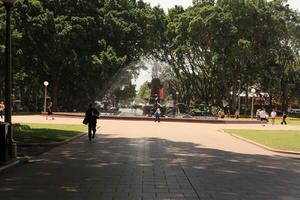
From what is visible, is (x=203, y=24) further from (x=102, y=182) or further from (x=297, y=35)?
(x=102, y=182)

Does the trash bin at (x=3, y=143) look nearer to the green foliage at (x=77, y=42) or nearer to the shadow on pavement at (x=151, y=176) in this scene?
the shadow on pavement at (x=151, y=176)

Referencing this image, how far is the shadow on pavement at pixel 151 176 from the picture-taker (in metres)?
5.54

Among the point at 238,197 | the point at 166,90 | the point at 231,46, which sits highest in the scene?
the point at 231,46

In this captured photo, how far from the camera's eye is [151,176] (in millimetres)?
6852

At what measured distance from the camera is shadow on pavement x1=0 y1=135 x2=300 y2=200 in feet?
18.2

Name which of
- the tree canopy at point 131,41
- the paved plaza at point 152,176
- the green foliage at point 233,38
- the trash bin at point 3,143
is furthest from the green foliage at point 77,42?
the trash bin at point 3,143

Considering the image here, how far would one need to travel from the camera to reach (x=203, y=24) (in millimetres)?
38406

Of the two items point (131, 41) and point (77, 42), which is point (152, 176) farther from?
point (131, 41)

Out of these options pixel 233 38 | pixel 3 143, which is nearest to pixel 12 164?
pixel 3 143

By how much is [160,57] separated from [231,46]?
1362 centimetres

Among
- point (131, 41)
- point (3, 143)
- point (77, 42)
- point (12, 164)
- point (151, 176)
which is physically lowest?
point (151, 176)

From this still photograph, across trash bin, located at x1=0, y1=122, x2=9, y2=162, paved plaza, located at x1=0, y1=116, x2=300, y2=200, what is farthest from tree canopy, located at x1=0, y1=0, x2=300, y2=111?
trash bin, located at x1=0, y1=122, x2=9, y2=162

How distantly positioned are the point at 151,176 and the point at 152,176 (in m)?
0.02

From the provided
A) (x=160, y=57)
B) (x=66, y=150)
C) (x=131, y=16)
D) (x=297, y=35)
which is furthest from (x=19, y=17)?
(x=297, y=35)
